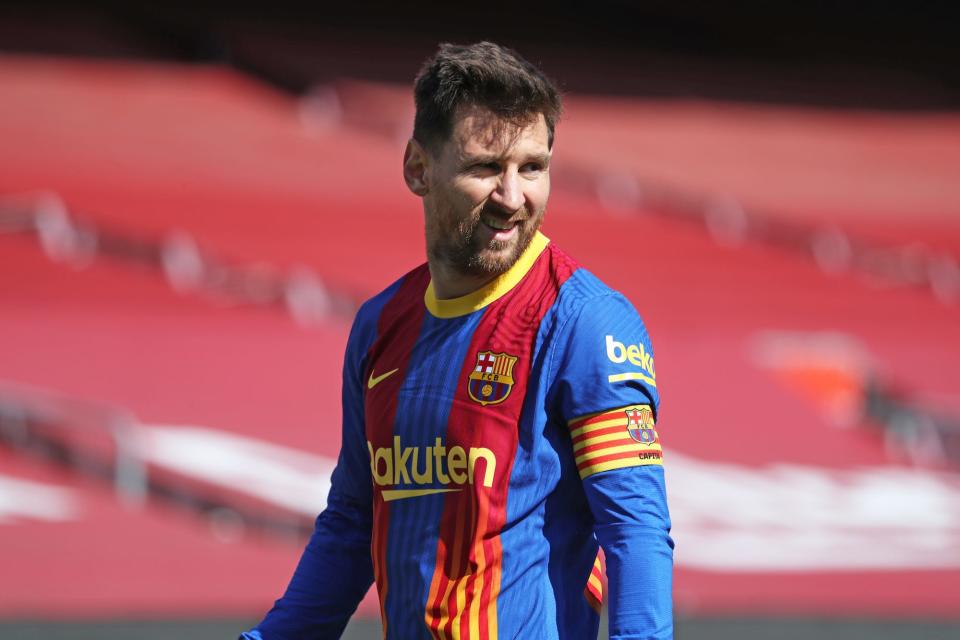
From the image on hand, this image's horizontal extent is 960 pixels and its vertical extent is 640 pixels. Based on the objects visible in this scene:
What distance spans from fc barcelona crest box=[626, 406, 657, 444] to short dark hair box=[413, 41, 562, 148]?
0.37m

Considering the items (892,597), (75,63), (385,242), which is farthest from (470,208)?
(75,63)

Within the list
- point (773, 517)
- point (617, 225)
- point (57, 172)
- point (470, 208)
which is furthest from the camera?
point (617, 225)

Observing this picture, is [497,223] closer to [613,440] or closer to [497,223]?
[497,223]

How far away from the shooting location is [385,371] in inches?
71.0

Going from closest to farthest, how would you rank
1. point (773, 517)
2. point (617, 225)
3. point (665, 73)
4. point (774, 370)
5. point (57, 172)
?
1. point (773, 517)
2. point (774, 370)
3. point (57, 172)
4. point (617, 225)
5. point (665, 73)

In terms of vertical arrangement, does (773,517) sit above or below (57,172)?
below

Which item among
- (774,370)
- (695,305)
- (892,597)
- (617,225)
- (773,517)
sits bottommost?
(892,597)

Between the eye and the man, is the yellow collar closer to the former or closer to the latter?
the man

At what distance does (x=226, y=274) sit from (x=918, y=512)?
475 cm

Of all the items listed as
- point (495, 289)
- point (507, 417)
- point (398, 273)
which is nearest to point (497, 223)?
point (495, 289)

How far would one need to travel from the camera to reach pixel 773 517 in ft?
24.4

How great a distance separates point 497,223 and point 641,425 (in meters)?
0.32

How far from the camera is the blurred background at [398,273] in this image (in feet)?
23.1

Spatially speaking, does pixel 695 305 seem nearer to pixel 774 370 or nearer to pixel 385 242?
pixel 774 370
